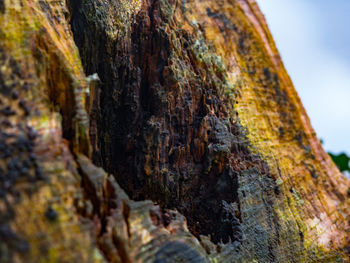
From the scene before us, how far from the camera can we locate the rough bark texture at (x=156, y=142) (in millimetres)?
880

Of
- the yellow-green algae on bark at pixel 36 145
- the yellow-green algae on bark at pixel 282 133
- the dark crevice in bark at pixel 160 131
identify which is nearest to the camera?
the yellow-green algae on bark at pixel 36 145

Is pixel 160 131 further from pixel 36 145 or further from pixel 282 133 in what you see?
pixel 282 133

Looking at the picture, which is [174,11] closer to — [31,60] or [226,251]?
[31,60]

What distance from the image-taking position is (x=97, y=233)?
3.02 feet

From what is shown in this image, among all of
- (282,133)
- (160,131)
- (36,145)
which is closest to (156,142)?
(160,131)

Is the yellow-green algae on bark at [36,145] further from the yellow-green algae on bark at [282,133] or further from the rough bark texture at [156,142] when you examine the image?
the yellow-green algae on bark at [282,133]

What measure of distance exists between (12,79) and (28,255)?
45 centimetres

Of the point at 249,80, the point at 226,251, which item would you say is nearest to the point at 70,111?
the point at 226,251

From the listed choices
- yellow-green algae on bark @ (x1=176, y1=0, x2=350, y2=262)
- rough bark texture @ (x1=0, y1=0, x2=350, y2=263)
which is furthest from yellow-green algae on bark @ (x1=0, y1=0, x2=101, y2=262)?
yellow-green algae on bark @ (x1=176, y1=0, x2=350, y2=262)

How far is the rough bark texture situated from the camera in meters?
0.88

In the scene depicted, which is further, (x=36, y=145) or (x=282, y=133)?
(x=282, y=133)

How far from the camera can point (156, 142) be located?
1367 mm

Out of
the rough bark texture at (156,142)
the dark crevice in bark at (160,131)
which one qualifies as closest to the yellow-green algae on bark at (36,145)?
the rough bark texture at (156,142)

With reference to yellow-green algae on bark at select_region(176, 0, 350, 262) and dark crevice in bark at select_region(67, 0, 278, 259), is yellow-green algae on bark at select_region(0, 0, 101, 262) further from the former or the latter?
yellow-green algae on bark at select_region(176, 0, 350, 262)
